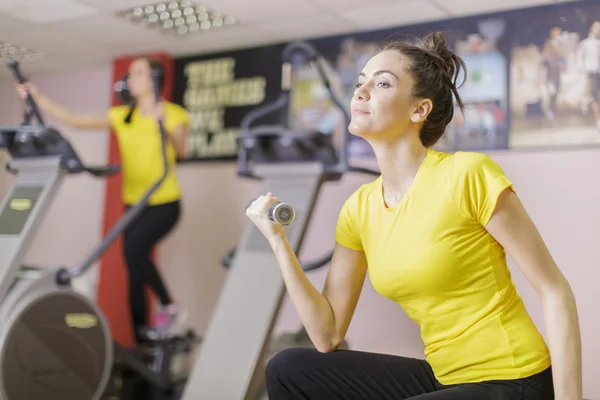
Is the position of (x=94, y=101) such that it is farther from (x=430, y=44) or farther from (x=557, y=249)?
(x=430, y=44)

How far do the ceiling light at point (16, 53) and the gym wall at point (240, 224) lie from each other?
0.24 meters

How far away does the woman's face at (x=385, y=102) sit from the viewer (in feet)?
5.50

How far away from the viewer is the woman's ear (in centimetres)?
172

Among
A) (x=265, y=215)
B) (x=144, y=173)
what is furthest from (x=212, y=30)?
(x=265, y=215)

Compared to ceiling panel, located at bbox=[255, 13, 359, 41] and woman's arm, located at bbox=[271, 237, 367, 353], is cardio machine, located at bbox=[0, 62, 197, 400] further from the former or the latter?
woman's arm, located at bbox=[271, 237, 367, 353]

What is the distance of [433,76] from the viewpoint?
68.2 inches

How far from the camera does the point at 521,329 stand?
151 centimetres

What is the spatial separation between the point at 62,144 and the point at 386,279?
2.21 metres

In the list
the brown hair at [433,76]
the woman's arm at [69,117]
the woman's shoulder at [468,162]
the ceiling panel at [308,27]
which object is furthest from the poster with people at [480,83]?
the woman's shoulder at [468,162]

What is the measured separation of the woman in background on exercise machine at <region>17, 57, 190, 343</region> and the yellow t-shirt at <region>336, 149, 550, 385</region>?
2.52 meters

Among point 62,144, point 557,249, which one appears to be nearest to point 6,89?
point 62,144

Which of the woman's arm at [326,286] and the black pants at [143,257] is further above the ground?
the woman's arm at [326,286]

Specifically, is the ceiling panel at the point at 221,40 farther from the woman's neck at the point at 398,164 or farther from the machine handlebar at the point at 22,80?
the woman's neck at the point at 398,164

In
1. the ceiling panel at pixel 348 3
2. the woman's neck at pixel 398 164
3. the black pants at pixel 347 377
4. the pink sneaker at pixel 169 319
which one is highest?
the ceiling panel at pixel 348 3
